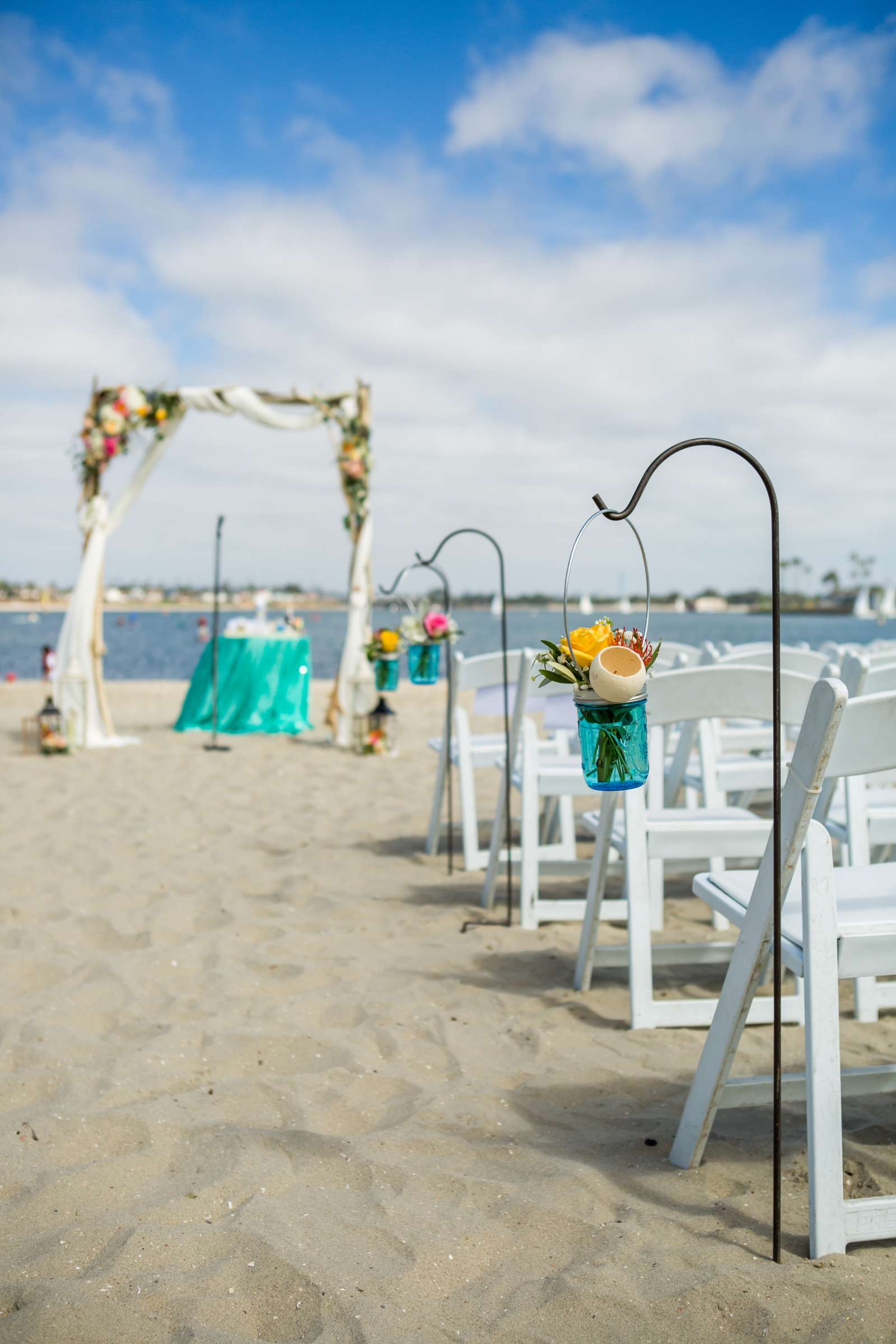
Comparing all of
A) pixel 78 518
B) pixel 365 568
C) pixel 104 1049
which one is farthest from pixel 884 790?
pixel 78 518

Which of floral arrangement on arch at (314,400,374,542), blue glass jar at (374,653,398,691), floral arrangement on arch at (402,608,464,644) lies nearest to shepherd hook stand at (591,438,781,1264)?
floral arrangement on arch at (402,608,464,644)

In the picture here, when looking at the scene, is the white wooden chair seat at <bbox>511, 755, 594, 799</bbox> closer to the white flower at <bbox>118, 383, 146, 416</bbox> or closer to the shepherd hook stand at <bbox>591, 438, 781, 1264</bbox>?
the shepherd hook stand at <bbox>591, 438, 781, 1264</bbox>

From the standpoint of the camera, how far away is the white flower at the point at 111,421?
827 centimetres

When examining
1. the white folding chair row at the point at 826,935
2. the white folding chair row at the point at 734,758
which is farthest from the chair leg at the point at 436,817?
the white folding chair row at the point at 826,935

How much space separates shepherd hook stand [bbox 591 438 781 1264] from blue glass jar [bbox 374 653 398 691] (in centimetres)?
382

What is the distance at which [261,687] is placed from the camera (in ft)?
30.7

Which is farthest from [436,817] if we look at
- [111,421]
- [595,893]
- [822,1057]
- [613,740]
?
[111,421]

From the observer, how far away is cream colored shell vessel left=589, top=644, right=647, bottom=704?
5.27 ft

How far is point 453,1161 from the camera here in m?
1.91

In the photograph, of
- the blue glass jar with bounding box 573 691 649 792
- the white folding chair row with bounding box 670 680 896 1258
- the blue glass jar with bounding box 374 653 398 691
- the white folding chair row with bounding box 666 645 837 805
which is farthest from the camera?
the blue glass jar with bounding box 374 653 398 691

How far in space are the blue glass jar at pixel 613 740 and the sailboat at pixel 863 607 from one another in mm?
73412

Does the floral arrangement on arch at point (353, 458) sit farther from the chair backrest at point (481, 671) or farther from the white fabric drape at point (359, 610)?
the chair backrest at point (481, 671)

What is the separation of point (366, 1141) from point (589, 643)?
1.15 metres

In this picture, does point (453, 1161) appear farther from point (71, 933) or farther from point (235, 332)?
point (235, 332)
